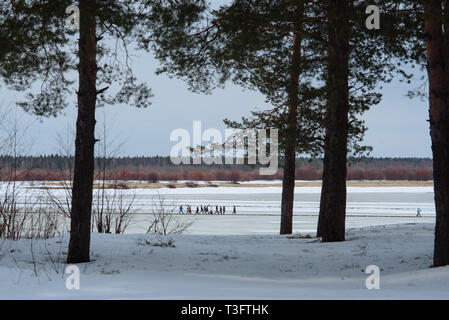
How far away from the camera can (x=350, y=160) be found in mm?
15242

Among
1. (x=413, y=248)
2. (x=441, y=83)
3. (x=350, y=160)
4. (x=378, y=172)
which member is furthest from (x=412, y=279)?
(x=378, y=172)

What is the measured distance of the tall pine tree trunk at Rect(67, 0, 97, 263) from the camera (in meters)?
8.95

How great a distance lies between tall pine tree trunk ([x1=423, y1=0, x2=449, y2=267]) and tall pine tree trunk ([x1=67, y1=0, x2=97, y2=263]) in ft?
18.1

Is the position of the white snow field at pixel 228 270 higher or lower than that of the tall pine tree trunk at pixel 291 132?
lower

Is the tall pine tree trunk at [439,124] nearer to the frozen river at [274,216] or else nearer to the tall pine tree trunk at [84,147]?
the tall pine tree trunk at [84,147]

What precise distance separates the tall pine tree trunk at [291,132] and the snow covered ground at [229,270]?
294 cm

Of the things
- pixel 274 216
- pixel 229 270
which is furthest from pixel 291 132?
pixel 274 216

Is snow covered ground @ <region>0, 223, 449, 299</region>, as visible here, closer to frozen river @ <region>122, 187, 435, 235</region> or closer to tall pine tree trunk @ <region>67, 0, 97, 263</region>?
tall pine tree trunk @ <region>67, 0, 97, 263</region>

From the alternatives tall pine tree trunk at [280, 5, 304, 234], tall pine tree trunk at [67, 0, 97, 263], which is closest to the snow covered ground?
tall pine tree trunk at [67, 0, 97, 263]

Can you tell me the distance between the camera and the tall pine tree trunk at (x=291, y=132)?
12.6 metres

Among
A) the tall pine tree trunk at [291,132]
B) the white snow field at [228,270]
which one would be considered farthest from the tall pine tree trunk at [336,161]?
the tall pine tree trunk at [291,132]

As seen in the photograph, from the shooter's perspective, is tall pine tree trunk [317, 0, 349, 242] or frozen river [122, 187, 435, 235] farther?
frozen river [122, 187, 435, 235]

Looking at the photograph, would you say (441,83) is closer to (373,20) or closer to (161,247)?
(373,20)

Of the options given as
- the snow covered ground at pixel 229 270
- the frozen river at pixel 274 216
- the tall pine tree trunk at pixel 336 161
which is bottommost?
the frozen river at pixel 274 216
